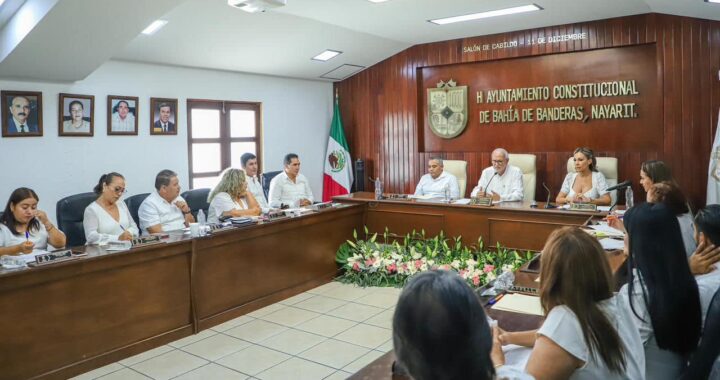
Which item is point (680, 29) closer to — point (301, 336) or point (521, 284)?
point (521, 284)

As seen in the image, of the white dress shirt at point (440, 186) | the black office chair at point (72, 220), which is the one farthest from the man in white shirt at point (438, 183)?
the black office chair at point (72, 220)

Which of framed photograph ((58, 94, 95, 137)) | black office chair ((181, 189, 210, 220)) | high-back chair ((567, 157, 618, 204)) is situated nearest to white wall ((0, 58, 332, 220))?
framed photograph ((58, 94, 95, 137))

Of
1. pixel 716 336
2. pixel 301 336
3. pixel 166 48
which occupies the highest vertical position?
pixel 166 48

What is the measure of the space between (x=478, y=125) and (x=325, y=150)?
230 cm

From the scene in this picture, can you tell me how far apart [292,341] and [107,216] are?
1615 millimetres

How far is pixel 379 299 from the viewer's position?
4664mm

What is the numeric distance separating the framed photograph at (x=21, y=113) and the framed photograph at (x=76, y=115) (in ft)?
0.61

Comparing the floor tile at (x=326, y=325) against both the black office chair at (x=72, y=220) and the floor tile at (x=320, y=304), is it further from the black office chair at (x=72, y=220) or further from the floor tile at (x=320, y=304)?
the black office chair at (x=72, y=220)

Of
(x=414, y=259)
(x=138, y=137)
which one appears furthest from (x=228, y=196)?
(x=414, y=259)

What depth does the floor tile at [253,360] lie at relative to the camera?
11.0 feet

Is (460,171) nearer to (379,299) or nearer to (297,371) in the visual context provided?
(379,299)

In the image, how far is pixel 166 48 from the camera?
219 inches

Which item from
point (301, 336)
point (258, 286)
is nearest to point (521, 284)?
point (301, 336)

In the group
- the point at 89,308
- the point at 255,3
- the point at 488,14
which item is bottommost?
the point at 89,308
